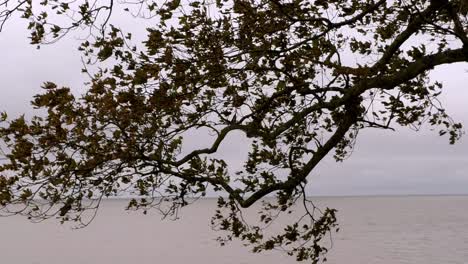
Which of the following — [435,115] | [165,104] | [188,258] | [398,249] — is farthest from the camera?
[398,249]

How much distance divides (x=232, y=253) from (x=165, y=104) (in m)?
41.1

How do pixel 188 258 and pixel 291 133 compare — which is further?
pixel 188 258

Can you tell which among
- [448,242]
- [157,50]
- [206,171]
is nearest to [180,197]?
[206,171]

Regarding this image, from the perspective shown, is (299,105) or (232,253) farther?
(232,253)

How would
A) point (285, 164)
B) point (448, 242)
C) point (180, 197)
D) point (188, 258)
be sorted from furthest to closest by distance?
point (448, 242), point (188, 258), point (285, 164), point (180, 197)

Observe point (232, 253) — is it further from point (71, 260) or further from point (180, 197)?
point (180, 197)

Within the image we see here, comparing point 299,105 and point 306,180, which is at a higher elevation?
point 299,105

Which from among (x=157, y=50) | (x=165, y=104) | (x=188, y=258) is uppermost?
(x=188, y=258)

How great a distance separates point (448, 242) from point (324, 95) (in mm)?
52323

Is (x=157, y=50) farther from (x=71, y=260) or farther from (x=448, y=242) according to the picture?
(x=448, y=242)

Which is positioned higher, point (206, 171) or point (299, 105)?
point (299, 105)

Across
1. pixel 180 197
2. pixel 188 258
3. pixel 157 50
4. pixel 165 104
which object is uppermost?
pixel 188 258

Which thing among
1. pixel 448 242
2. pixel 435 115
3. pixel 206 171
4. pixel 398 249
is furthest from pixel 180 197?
pixel 448 242

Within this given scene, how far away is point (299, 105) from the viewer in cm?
1051
